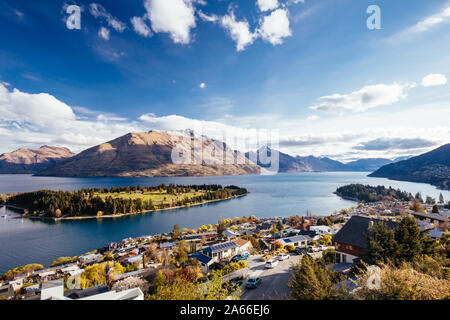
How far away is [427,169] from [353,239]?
635 feet

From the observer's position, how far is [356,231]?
16516 millimetres

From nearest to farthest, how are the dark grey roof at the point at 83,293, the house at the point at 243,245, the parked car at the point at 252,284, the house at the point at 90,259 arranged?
the dark grey roof at the point at 83,293, the parked car at the point at 252,284, the house at the point at 243,245, the house at the point at 90,259

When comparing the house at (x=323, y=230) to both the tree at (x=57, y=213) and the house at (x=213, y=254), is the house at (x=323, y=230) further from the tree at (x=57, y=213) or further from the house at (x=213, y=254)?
the tree at (x=57, y=213)

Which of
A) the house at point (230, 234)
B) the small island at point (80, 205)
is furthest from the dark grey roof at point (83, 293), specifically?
the small island at point (80, 205)

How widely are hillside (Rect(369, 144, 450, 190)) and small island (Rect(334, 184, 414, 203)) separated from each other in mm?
61077

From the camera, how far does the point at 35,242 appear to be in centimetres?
3909

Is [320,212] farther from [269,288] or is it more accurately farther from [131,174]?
[131,174]

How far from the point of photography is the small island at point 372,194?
82.2m

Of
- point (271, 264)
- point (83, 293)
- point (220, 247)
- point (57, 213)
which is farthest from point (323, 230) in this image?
point (57, 213)

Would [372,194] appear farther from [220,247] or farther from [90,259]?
[90,259]

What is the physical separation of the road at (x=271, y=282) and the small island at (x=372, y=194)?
280 feet

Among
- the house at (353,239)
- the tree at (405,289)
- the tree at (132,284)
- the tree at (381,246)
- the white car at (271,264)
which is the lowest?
the tree at (132,284)

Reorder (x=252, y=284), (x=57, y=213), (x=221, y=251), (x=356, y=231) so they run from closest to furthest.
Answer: (x=252, y=284), (x=356, y=231), (x=221, y=251), (x=57, y=213)

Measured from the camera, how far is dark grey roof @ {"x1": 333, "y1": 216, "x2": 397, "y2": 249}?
15.7 meters
